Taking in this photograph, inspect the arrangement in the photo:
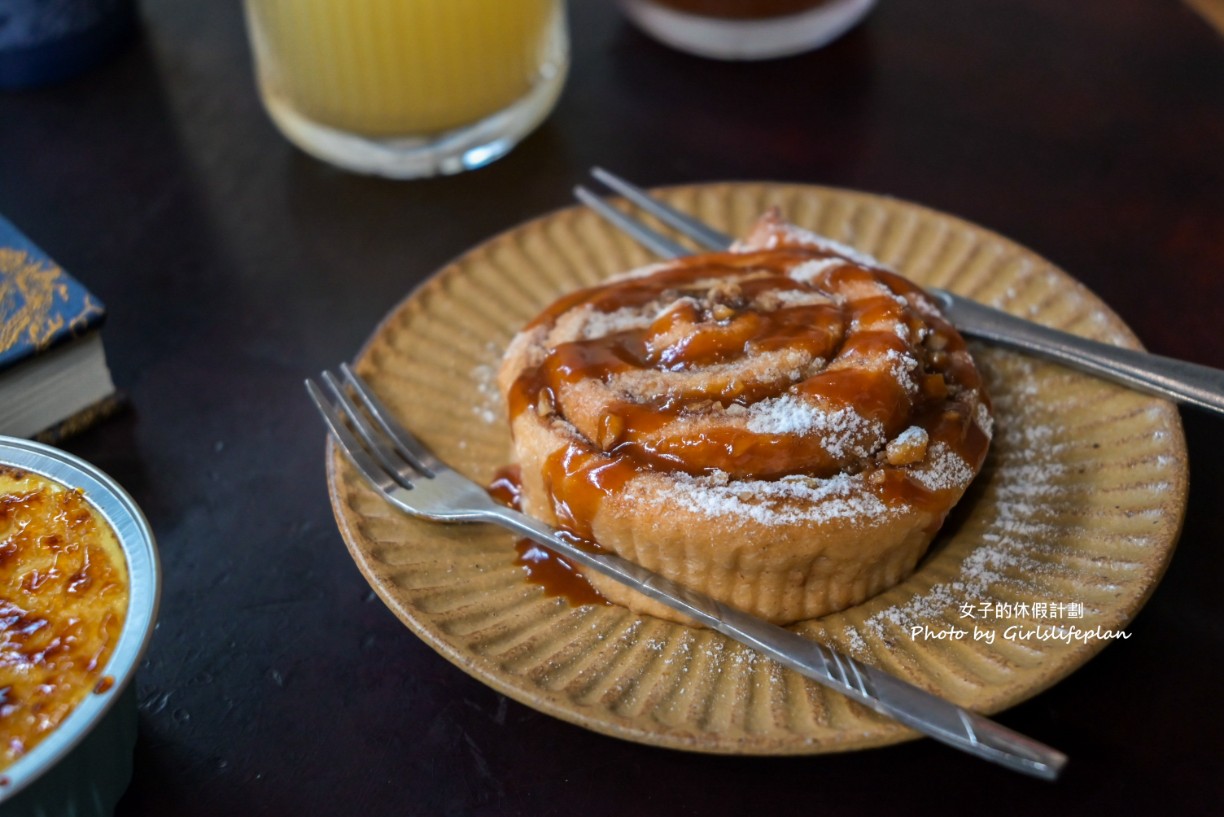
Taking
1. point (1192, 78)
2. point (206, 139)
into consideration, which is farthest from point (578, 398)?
point (1192, 78)

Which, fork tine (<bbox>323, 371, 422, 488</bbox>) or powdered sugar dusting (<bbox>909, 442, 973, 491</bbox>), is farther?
fork tine (<bbox>323, 371, 422, 488</bbox>)

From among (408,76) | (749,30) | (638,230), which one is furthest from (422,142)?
(749,30)

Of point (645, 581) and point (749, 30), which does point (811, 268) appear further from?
point (749, 30)

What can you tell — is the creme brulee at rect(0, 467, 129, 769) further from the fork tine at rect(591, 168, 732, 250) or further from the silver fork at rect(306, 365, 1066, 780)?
the fork tine at rect(591, 168, 732, 250)

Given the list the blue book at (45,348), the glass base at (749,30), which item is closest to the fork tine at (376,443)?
the blue book at (45,348)

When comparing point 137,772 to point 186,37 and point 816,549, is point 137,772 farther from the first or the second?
point 186,37

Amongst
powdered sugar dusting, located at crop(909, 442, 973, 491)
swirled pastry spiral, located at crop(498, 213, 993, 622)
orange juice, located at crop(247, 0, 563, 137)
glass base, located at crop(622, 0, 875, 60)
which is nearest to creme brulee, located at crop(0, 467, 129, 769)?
swirled pastry spiral, located at crop(498, 213, 993, 622)
